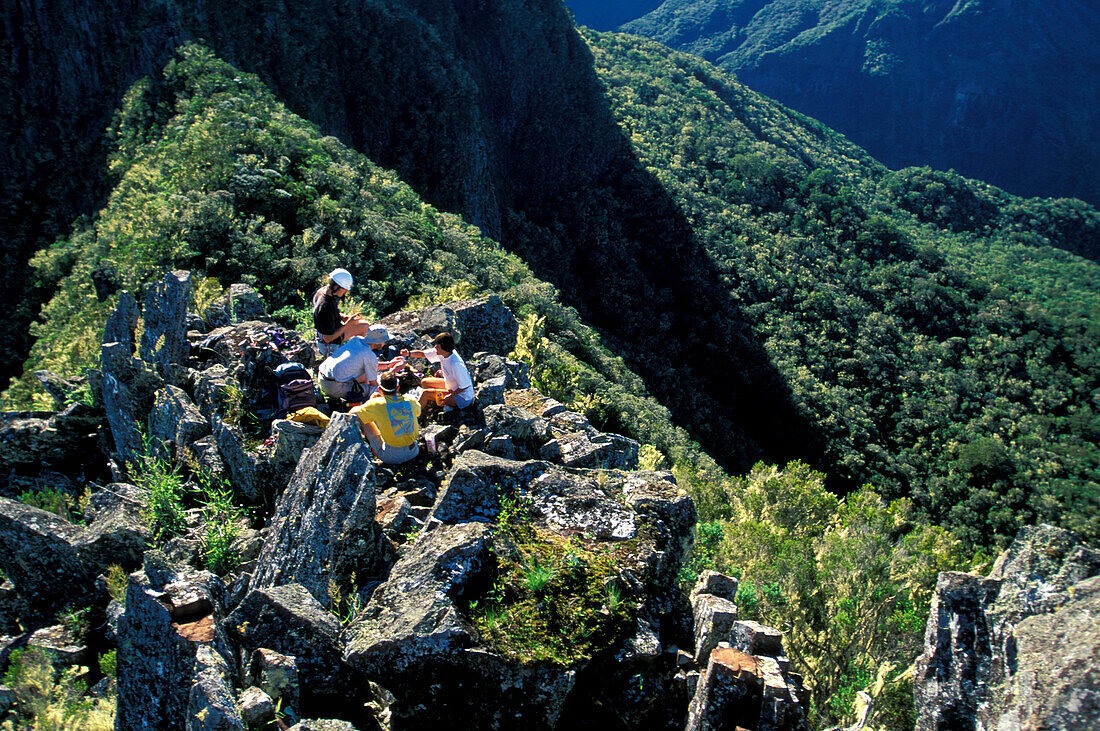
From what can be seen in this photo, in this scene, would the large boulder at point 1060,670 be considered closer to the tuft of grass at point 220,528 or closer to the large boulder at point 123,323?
the tuft of grass at point 220,528

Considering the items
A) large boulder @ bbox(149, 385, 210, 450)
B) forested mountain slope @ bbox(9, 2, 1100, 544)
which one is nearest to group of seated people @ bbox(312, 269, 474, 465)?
large boulder @ bbox(149, 385, 210, 450)

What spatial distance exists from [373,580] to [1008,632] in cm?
480

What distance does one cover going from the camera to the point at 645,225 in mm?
61438

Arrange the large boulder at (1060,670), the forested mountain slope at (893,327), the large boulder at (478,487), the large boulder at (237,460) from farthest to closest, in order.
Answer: the forested mountain slope at (893,327) < the large boulder at (237,460) < the large boulder at (478,487) < the large boulder at (1060,670)

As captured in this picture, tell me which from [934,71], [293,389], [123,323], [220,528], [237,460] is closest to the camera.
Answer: [220,528]

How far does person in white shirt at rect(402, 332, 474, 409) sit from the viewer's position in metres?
7.46

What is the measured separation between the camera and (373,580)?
17.9 ft

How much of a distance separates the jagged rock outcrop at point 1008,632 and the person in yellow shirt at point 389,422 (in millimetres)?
5233

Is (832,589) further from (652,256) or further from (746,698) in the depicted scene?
(652,256)

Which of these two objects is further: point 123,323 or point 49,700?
point 123,323

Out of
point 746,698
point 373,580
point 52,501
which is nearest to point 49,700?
point 373,580

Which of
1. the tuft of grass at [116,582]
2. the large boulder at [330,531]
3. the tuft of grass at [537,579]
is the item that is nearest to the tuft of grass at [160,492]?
the tuft of grass at [116,582]

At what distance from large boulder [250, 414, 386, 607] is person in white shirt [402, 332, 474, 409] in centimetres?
189

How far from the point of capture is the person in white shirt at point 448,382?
24.5 feet
